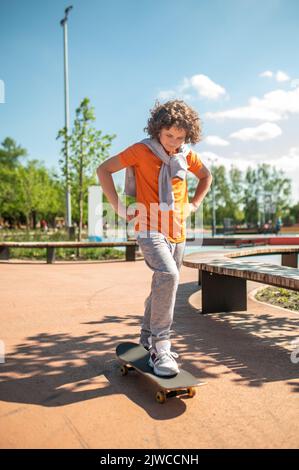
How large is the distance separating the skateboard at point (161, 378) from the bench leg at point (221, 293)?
2293mm

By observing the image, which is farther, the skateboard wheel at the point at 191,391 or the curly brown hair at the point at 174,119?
the curly brown hair at the point at 174,119

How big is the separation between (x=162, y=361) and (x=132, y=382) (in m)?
0.44

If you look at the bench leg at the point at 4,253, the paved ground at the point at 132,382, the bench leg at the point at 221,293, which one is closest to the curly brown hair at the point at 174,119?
the paved ground at the point at 132,382

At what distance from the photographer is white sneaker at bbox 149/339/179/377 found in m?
2.75

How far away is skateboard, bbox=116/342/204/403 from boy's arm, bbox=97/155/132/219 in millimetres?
1058

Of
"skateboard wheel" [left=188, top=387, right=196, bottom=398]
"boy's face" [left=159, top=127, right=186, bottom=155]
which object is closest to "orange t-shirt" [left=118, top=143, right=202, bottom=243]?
"boy's face" [left=159, top=127, right=186, bottom=155]

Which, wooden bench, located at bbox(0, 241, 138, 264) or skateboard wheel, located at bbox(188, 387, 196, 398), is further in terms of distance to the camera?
wooden bench, located at bbox(0, 241, 138, 264)

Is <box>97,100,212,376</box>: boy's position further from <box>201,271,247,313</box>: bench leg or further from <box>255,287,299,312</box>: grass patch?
<box>255,287,299,312</box>: grass patch

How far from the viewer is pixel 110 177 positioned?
312 centimetres

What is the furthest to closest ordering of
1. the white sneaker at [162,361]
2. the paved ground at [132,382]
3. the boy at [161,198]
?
the boy at [161,198], the white sneaker at [162,361], the paved ground at [132,382]

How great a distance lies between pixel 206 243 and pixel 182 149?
21.8m

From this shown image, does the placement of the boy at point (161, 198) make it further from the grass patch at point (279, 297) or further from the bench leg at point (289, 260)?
the bench leg at point (289, 260)

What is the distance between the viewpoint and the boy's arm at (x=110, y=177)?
305 centimetres

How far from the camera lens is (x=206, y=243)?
24.6 meters
